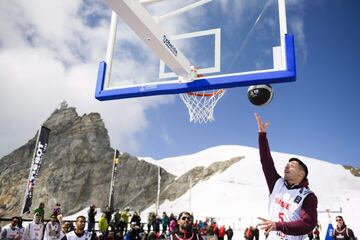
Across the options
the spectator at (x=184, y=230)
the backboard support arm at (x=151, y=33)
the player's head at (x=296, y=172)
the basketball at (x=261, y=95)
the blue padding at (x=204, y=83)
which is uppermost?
the backboard support arm at (x=151, y=33)

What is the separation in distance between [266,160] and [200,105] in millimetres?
4650

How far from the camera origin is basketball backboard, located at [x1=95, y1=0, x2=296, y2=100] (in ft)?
21.0

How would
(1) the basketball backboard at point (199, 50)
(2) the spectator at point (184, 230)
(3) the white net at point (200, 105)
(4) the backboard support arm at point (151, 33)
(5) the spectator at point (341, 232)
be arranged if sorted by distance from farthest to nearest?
(5) the spectator at point (341, 232)
(3) the white net at point (200, 105)
(1) the basketball backboard at point (199, 50)
(4) the backboard support arm at point (151, 33)
(2) the spectator at point (184, 230)

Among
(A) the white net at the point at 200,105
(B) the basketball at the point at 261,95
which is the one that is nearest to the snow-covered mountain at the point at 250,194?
(A) the white net at the point at 200,105

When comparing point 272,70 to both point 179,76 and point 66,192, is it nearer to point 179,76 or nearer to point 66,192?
point 179,76

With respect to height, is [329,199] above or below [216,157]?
below

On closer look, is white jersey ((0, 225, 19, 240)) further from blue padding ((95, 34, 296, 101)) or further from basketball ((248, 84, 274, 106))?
basketball ((248, 84, 274, 106))

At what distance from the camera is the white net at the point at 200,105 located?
8.00m

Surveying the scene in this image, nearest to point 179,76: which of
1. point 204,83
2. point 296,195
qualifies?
point 204,83

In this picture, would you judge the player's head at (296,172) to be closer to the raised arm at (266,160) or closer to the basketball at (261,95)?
the raised arm at (266,160)

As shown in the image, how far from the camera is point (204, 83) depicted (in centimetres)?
681

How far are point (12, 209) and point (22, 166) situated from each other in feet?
28.0

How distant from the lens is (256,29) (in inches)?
288

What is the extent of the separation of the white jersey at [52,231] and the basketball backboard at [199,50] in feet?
16.2
